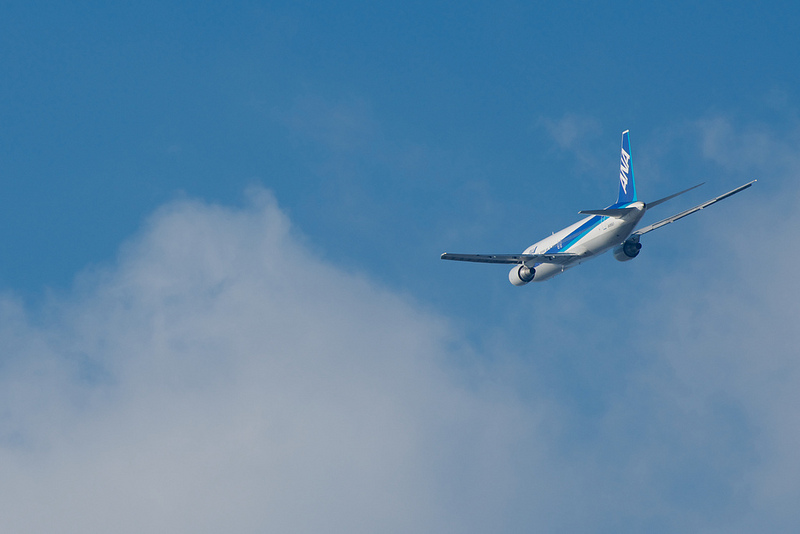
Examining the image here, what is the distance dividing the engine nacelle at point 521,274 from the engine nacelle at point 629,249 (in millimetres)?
9616

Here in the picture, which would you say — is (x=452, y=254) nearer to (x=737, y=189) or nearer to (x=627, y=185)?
(x=627, y=185)

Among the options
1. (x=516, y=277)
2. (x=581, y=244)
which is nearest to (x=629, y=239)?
(x=581, y=244)

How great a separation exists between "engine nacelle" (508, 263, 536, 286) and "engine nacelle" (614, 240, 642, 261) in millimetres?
9616

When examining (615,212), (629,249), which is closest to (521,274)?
(629,249)

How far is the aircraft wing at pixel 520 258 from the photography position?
110 m

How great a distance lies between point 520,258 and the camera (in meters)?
115

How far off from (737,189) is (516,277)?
82.6 feet

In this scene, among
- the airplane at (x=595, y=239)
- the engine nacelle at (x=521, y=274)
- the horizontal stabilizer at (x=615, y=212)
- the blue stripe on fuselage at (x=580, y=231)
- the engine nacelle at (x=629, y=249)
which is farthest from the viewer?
the engine nacelle at (x=521, y=274)

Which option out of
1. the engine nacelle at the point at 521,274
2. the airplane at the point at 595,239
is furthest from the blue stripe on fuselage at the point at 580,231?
the engine nacelle at the point at 521,274

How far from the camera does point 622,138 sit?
11525 centimetres

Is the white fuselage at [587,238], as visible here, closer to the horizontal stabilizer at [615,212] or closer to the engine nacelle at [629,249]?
the horizontal stabilizer at [615,212]

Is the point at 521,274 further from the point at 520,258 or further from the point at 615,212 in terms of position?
the point at 615,212

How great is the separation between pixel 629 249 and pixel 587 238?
5.24 meters

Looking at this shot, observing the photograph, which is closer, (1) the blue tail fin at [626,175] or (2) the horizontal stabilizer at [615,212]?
(2) the horizontal stabilizer at [615,212]
